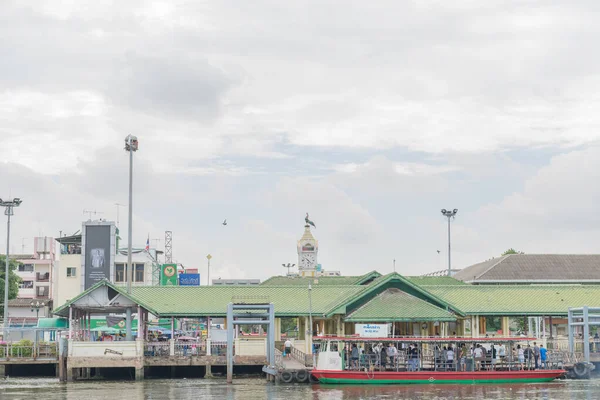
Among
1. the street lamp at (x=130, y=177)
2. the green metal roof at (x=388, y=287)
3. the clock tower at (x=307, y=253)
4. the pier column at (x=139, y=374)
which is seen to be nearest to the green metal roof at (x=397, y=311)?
the green metal roof at (x=388, y=287)

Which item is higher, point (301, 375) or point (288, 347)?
point (288, 347)

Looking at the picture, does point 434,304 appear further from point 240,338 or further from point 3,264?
point 3,264

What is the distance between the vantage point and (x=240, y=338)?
57031 mm

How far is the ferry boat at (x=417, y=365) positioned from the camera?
49156mm

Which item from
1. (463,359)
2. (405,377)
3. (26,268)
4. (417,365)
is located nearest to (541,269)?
(463,359)

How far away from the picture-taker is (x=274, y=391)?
46.4m

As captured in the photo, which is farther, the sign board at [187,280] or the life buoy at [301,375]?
the sign board at [187,280]

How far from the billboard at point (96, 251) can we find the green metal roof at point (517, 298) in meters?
46.3

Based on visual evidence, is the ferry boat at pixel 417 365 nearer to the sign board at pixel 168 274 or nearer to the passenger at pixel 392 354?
the passenger at pixel 392 354

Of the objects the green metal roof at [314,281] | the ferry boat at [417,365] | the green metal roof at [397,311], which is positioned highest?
the green metal roof at [314,281]

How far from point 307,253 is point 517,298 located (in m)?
46.5

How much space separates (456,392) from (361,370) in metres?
6.19

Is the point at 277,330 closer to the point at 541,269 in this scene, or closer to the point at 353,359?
the point at 353,359

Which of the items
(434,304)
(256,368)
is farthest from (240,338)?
(434,304)
